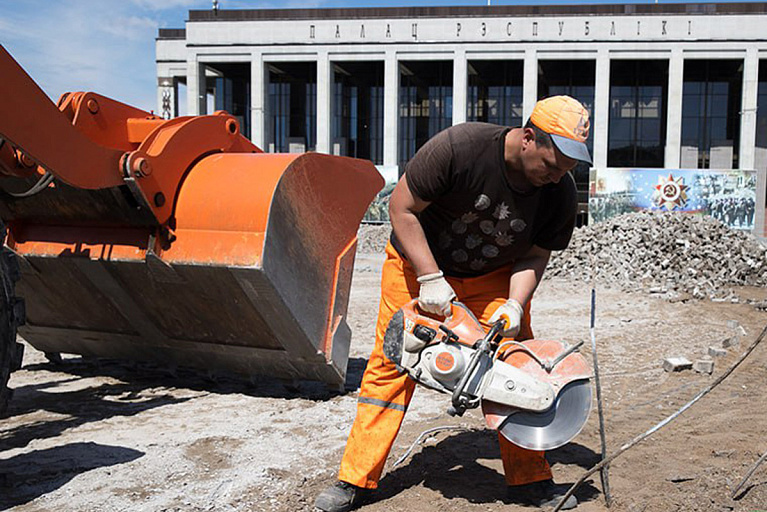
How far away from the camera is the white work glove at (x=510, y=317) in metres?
2.71

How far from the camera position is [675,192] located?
945 inches

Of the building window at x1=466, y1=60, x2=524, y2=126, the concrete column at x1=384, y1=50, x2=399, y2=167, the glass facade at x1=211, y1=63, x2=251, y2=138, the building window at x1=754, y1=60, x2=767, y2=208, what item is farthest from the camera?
the glass facade at x1=211, y1=63, x2=251, y2=138

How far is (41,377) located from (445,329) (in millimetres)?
3536

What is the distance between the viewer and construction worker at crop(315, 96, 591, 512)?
2.63m

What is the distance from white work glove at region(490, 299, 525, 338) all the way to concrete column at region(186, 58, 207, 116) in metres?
34.3

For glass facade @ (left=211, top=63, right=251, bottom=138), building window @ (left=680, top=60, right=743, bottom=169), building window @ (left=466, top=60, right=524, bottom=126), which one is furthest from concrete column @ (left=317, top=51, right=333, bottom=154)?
building window @ (left=680, top=60, right=743, bottom=169)

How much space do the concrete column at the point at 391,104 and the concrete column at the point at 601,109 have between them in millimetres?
9603

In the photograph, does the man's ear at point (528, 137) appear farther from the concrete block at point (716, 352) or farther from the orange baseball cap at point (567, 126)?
the concrete block at point (716, 352)

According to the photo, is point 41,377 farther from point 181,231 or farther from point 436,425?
point 436,425

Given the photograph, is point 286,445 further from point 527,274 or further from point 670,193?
point 670,193

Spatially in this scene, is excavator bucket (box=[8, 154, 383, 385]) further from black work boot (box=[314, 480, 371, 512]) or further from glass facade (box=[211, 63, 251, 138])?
glass facade (box=[211, 63, 251, 138])

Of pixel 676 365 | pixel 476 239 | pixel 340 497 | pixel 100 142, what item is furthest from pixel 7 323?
pixel 676 365

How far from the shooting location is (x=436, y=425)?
13.0 ft

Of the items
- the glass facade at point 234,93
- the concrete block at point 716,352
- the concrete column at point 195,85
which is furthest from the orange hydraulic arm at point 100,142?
the glass facade at point 234,93
